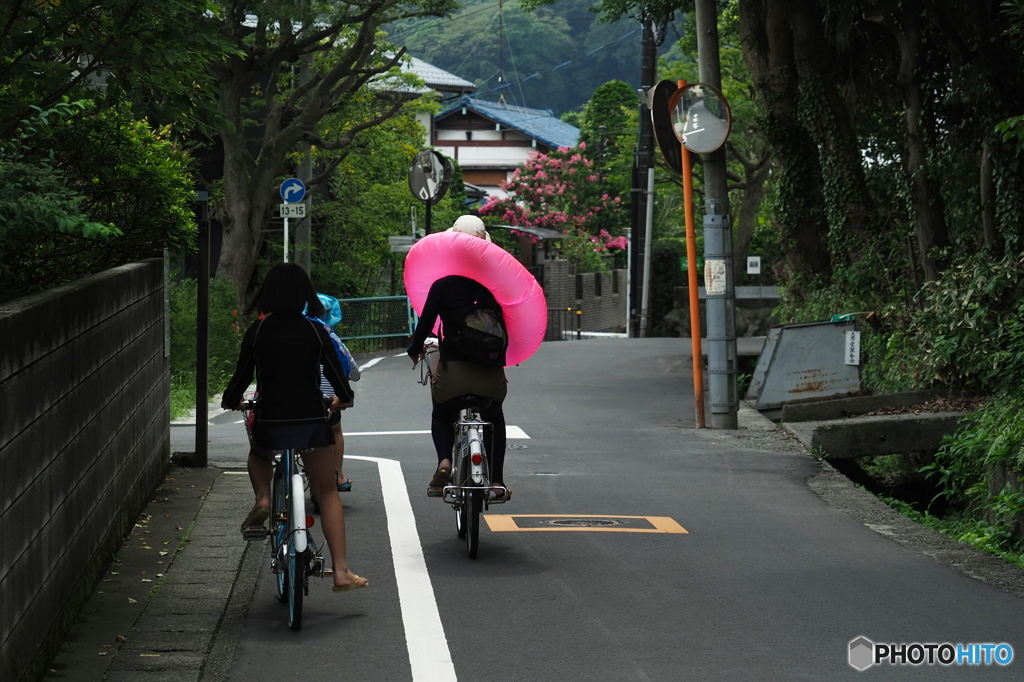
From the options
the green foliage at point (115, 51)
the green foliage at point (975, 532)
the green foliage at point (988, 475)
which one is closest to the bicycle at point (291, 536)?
the green foliage at point (115, 51)

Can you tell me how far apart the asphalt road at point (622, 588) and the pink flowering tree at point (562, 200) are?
42539mm

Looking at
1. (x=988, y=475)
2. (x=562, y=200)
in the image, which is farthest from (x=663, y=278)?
(x=988, y=475)

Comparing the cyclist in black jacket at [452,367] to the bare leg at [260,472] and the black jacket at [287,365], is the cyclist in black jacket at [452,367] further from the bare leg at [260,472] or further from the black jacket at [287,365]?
the black jacket at [287,365]

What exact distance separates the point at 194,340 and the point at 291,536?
565 inches

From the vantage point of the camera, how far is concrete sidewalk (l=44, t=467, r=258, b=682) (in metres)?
5.66

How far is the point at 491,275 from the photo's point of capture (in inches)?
331

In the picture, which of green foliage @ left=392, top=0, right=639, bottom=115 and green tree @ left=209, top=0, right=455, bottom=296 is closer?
green tree @ left=209, top=0, right=455, bottom=296

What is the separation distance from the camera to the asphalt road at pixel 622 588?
5.85 m

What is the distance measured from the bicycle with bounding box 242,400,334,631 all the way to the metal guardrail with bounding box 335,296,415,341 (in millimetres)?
21159

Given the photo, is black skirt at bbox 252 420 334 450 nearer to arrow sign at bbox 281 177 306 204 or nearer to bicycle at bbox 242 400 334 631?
bicycle at bbox 242 400 334 631

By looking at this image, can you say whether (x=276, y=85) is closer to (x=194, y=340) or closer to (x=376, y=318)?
(x=376, y=318)

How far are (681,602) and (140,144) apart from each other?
16.9 feet

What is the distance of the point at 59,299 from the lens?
6.01m

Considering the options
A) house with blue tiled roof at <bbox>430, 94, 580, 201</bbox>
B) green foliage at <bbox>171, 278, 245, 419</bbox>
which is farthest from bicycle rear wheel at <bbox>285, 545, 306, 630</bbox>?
house with blue tiled roof at <bbox>430, 94, 580, 201</bbox>
